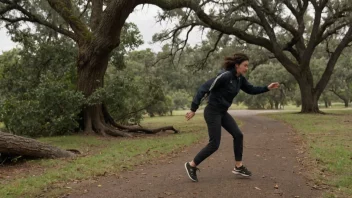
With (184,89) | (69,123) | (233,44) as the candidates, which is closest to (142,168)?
(69,123)

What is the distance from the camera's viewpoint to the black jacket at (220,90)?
18.6 feet

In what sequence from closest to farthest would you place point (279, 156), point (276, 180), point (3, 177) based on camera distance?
point (276, 180) < point (3, 177) < point (279, 156)

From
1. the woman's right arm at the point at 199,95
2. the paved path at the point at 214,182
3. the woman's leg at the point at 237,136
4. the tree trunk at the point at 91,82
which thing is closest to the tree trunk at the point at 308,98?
the tree trunk at the point at 91,82

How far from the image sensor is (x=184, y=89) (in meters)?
63.2

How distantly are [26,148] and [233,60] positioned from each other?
4.94 m

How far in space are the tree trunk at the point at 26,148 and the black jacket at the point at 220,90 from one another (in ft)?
13.6

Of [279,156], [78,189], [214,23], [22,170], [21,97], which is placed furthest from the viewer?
[214,23]

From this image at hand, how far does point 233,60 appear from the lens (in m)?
5.81

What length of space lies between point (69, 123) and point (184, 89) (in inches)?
1992

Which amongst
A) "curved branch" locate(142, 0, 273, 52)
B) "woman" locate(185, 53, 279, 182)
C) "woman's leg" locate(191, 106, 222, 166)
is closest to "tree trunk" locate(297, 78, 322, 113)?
"curved branch" locate(142, 0, 273, 52)

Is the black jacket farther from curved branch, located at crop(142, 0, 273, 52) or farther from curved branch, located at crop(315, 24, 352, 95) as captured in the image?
curved branch, located at crop(315, 24, 352, 95)

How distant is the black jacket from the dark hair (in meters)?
0.12

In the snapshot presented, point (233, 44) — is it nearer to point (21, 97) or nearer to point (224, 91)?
point (21, 97)

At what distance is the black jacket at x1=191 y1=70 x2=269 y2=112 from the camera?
566cm
